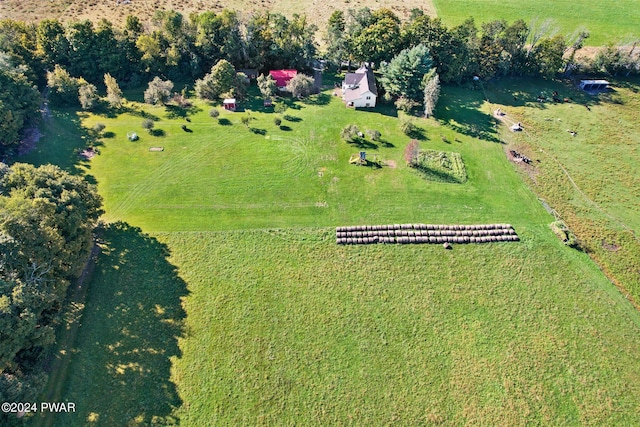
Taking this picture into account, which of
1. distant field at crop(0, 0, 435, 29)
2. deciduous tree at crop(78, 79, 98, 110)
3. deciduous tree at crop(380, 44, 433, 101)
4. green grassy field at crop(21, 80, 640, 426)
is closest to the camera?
green grassy field at crop(21, 80, 640, 426)

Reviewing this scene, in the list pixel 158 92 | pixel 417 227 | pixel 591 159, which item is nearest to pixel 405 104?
pixel 417 227

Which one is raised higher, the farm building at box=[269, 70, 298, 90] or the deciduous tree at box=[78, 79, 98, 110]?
the farm building at box=[269, 70, 298, 90]

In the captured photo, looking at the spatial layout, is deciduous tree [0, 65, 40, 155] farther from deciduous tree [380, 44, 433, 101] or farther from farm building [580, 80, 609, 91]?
farm building [580, 80, 609, 91]

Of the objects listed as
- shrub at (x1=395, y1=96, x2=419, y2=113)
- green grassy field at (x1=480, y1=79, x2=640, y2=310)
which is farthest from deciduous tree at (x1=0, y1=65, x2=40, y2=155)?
green grassy field at (x1=480, y1=79, x2=640, y2=310)

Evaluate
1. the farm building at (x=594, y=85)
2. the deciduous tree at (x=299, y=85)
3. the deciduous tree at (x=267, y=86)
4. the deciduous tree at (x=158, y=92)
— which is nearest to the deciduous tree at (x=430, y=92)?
the deciduous tree at (x=299, y=85)

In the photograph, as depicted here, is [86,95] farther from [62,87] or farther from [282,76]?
[282,76]

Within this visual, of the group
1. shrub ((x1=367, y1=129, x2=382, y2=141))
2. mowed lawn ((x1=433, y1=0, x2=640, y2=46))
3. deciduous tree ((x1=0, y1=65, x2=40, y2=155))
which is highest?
mowed lawn ((x1=433, y1=0, x2=640, y2=46))

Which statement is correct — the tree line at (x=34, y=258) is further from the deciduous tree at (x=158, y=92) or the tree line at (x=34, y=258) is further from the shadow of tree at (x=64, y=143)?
the deciduous tree at (x=158, y=92)

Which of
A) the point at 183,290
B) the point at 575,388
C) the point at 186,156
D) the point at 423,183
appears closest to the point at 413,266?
the point at 423,183
